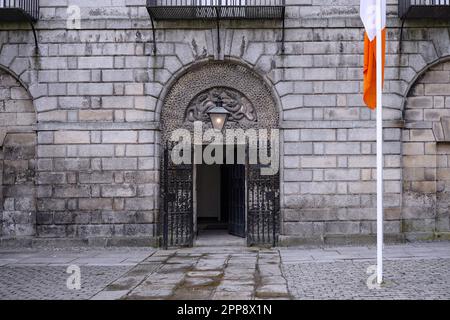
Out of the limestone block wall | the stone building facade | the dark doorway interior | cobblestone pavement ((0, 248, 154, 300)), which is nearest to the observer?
cobblestone pavement ((0, 248, 154, 300))

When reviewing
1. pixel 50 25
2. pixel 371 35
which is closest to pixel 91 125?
pixel 50 25

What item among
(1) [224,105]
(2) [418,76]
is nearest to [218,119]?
(1) [224,105]

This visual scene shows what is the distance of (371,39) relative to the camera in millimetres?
7820

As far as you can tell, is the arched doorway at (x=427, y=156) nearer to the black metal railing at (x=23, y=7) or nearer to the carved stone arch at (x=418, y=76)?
the carved stone arch at (x=418, y=76)

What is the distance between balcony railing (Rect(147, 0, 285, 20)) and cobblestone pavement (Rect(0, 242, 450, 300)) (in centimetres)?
565

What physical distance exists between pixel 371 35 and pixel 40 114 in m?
7.90

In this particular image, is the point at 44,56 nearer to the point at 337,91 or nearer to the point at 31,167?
the point at 31,167

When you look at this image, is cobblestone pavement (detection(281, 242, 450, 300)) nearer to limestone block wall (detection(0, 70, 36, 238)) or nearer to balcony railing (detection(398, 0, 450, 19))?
balcony railing (detection(398, 0, 450, 19))

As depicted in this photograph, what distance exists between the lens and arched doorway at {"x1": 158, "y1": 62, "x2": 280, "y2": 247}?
11.1 m

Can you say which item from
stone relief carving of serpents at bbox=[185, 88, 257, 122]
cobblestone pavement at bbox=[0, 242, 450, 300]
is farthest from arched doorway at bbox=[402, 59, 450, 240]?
stone relief carving of serpents at bbox=[185, 88, 257, 122]

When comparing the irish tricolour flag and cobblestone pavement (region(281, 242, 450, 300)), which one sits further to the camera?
the irish tricolour flag

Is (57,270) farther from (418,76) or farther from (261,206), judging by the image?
(418,76)

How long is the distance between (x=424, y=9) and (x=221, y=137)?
18.6 feet

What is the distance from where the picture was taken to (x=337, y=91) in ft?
36.1
